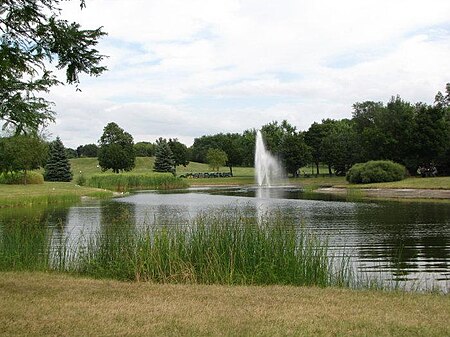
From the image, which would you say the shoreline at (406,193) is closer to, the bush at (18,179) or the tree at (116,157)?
the bush at (18,179)

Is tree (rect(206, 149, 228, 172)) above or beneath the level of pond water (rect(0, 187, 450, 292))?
above

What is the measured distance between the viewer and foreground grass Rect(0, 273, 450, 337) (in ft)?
22.8

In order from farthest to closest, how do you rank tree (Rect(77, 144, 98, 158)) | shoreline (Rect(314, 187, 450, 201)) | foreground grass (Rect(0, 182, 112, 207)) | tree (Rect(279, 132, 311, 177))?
tree (Rect(77, 144, 98, 158))
tree (Rect(279, 132, 311, 177))
shoreline (Rect(314, 187, 450, 201))
foreground grass (Rect(0, 182, 112, 207))

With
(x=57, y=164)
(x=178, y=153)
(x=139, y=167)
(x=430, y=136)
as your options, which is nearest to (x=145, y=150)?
(x=178, y=153)

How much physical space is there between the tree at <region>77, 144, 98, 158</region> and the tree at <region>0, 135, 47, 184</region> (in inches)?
3793

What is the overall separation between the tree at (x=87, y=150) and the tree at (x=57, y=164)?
75533 millimetres

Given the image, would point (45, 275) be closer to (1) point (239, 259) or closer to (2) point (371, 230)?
(1) point (239, 259)

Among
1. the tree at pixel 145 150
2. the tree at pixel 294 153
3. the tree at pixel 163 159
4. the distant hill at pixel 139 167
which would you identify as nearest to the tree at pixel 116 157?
the tree at pixel 163 159

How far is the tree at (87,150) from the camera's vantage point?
500ft

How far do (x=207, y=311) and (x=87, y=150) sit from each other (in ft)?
504

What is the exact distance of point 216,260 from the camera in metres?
11.7

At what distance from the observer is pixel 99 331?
6.89 meters

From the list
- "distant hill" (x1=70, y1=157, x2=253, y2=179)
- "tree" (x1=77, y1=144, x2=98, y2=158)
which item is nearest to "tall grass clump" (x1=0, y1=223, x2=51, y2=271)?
"distant hill" (x1=70, y1=157, x2=253, y2=179)

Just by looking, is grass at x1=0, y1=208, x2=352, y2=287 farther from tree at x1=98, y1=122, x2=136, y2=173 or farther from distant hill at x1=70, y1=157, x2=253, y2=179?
distant hill at x1=70, y1=157, x2=253, y2=179
